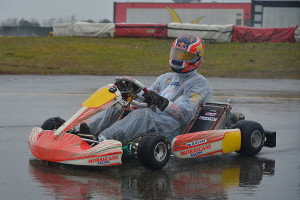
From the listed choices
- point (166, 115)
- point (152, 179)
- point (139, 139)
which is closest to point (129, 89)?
point (166, 115)

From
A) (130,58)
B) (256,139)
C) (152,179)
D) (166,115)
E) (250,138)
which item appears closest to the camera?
(152,179)

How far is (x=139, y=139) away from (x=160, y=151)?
0.81ft

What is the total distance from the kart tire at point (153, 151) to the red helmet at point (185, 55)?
1.18m

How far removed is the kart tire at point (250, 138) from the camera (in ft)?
22.0

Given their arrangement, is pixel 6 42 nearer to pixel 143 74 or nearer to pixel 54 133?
pixel 143 74

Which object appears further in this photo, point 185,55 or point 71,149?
point 185,55

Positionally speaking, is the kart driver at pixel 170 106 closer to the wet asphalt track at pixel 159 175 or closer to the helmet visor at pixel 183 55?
the helmet visor at pixel 183 55

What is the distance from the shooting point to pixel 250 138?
265 inches

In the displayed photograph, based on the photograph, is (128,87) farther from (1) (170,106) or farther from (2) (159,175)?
(2) (159,175)

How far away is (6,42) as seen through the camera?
29375 mm

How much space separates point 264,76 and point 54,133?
14526mm

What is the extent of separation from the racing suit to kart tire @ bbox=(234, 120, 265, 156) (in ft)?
1.78

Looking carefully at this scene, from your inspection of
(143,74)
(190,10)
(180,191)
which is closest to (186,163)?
(180,191)

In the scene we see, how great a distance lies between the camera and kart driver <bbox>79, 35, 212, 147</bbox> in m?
6.09
